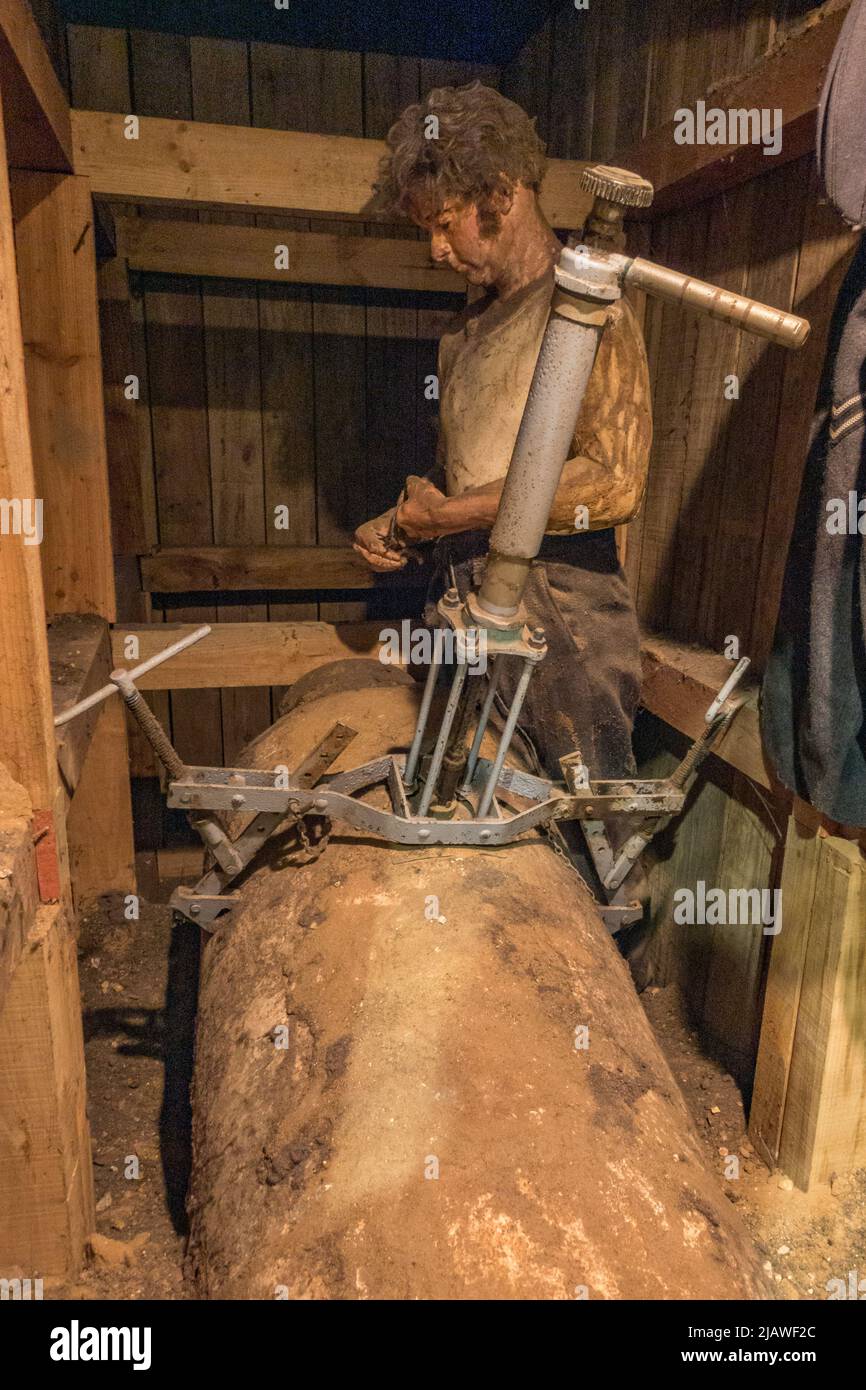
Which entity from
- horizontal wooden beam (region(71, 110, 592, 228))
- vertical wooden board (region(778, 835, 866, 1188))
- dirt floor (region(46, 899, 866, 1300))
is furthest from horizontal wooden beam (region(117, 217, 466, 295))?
vertical wooden board (region(778, 835, 866, 1188))

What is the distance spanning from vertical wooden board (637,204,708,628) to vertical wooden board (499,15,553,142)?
1.03 metres

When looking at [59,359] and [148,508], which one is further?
[148,508]

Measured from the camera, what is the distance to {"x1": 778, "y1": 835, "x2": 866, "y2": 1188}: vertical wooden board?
7.01 feet

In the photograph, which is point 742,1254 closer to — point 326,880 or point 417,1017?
point 417,1017

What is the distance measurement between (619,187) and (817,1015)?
176cm

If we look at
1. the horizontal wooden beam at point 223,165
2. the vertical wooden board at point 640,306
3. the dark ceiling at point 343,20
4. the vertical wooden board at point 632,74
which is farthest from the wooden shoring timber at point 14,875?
the dark ceiling at point 343,20

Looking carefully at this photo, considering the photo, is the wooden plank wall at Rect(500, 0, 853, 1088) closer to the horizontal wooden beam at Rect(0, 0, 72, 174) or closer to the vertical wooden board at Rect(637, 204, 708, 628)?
the vertical wooden board at Rect(637, 204, 708, 628)

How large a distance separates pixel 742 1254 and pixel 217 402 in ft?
11.9

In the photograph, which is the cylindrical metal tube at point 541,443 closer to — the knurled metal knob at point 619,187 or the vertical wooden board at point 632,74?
the knurled metal knob at point 619,187

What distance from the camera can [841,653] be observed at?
181 centimetres

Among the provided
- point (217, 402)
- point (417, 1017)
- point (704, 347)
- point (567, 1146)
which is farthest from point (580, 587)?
point (217, 402)

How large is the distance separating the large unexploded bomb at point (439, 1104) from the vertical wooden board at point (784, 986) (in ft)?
2.30
